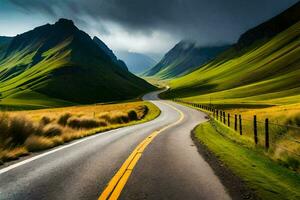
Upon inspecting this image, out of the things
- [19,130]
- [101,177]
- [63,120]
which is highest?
[63,120]

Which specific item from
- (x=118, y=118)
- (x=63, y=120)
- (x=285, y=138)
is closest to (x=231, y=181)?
(x=285, y=138)

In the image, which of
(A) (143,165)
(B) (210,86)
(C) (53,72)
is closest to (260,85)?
(B) (210,86)

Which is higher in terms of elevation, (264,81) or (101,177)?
(264,81)

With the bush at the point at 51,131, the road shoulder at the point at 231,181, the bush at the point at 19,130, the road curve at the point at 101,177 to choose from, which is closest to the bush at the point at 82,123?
the bush at the point at 51,131

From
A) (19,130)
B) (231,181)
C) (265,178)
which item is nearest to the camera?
(231,181)

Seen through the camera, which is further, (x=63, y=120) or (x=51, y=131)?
(x=63, y=120)

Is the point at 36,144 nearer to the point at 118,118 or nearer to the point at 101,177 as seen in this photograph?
the point at 101,177

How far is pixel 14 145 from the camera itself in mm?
13727

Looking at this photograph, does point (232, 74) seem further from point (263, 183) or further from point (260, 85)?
point (263, 183)

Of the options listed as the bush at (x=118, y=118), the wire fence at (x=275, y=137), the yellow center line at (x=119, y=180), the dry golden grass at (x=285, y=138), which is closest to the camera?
the yellow center line at (x=119, y=180)

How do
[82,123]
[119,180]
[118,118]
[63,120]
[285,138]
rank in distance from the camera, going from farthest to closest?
[118,118], [82,123], [63,120], [285,138], [119,180]

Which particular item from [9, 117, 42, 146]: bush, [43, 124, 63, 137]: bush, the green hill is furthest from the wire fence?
the green hill

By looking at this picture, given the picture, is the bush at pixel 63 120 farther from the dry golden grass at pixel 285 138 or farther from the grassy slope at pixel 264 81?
the grassy slope at pixel 264 81

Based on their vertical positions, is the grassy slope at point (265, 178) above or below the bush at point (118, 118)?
below
